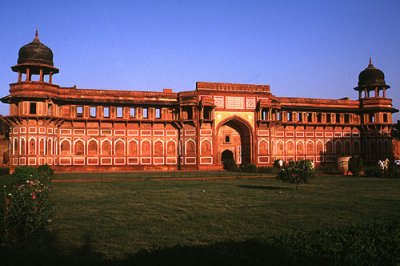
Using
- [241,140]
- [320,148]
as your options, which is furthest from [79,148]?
[320,148]

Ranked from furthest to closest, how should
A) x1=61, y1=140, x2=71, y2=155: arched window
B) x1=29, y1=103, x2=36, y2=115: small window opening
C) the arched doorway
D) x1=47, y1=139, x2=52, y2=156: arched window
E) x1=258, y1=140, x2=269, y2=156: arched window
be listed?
the arched doorway < x1=258, y1=140, x2=269, y2=156: arched window < x1=61, y1=140, x2=71, y2=155: arched window < x1=47, y1=139, x2=52, y2=156: arched window < x1=29, y1=103, x2=36, y2=115: small window opening

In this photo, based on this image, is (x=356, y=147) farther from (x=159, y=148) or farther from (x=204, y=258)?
(x=204, y=258)

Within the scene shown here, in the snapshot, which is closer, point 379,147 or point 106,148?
point 106,148

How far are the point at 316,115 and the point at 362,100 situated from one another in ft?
17.5

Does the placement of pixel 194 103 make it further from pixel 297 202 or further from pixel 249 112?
pixel 297 202

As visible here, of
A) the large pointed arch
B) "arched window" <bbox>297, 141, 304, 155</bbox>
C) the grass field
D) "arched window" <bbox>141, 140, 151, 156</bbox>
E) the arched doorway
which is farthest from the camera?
"arched window" <bbox>297, 141, 304, 155</bbox>

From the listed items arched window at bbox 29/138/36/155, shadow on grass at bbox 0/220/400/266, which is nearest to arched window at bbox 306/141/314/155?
arched window at bbox 29/138/36/155

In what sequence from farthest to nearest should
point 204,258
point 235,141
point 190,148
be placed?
point 235,141
point 190,148
point 204,258

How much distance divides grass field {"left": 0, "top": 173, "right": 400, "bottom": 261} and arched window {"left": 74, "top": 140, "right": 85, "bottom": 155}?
18446 millimetres

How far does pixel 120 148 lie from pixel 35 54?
33.5ft

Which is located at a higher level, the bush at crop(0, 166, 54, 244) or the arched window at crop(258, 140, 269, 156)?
the arched window at crop(258, 140, 269, 156)

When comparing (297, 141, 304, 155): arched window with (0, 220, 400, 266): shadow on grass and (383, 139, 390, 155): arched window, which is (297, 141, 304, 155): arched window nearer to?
(383, 139, 390, 155): arched window

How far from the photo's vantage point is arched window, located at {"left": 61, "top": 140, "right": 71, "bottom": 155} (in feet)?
103

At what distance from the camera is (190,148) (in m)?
34.2
